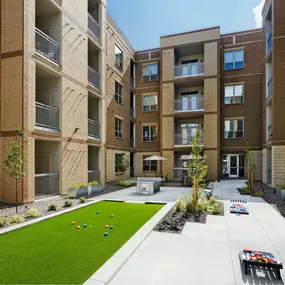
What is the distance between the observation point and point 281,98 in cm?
1520

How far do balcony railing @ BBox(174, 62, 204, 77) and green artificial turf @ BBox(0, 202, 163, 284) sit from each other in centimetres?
1737

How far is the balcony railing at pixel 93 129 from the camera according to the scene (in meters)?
16.4

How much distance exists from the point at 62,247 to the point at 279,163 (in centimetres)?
1502

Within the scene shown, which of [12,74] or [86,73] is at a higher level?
[86,73]

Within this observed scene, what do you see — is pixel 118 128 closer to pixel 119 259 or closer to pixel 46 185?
pixel 46 185

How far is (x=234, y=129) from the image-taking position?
22.3m

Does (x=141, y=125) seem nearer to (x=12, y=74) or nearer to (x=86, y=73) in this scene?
(x=86, y=73)

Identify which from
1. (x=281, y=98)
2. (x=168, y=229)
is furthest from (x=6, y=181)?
(x=281, y=98)

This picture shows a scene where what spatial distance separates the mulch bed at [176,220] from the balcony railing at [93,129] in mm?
9747

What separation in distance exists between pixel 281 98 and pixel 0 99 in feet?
56.1

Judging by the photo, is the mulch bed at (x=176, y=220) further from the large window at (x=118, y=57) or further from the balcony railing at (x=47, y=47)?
the large window at (x=118, y=57)

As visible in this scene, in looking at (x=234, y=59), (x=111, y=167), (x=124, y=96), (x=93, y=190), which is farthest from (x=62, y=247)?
(x=234, y=59)

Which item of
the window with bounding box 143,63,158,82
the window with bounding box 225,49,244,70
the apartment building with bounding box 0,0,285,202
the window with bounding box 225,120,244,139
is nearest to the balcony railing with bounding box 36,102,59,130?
the apartment building with bounding box 0,0,285,202

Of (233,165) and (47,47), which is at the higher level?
(47,47)
